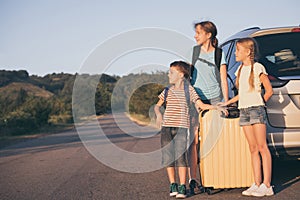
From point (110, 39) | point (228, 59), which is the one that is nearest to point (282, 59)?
point (228, 59)

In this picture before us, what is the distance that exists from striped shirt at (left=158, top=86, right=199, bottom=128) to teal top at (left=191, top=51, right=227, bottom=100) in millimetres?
194

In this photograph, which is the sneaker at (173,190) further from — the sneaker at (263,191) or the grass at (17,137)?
the grass at (17,137)

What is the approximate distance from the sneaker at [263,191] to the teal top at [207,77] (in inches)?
50.1

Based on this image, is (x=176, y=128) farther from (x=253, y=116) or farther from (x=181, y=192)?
(x=253, y=116)

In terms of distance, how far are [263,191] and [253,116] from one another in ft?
2.93

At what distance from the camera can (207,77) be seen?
5.68m

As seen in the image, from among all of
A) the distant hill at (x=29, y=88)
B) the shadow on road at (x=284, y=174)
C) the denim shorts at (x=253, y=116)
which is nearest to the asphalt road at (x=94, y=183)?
the shadow on road at (x=284, y=174)

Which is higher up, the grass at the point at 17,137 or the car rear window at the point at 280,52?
the car rear window at the point at 280,52

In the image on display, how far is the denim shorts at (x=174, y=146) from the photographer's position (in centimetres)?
547

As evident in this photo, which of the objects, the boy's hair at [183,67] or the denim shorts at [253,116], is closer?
the denim shorts at [253,116]

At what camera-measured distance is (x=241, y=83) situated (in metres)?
5.52

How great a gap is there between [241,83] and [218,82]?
11.9 inches

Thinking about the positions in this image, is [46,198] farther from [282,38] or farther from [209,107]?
[282,38]

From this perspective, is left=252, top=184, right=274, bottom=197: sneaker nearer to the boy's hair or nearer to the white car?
the white car
